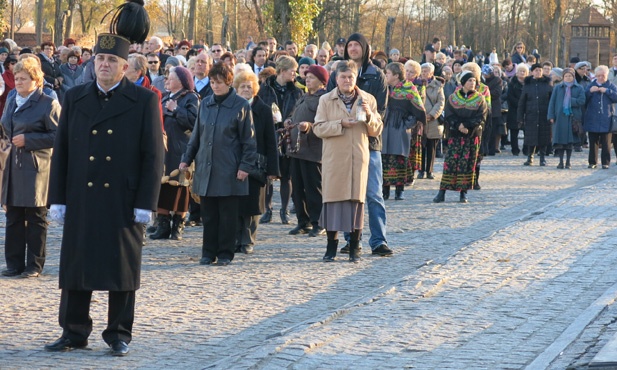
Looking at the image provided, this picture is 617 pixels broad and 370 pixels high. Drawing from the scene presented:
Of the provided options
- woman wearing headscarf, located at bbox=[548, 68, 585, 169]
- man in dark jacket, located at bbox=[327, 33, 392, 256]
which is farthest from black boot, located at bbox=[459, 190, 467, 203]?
woman wearing headscarf, located at bbox=[548, 68, 585, 169]

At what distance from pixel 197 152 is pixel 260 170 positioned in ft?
2.18

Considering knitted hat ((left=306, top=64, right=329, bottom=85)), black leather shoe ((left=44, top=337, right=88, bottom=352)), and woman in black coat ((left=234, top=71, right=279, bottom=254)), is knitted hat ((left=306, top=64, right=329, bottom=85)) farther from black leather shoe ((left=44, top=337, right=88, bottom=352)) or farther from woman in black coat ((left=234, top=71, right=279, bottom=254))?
black leather shoe ((left=44, top=337, right=88, bottom=352))

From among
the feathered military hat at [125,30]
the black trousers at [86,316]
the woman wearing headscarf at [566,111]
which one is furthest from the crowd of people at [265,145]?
the woman wearing headscarf at [566,111]

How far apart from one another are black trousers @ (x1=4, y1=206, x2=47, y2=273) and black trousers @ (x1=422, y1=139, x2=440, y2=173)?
10094 mm

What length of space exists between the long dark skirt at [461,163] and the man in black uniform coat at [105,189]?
944 centimetres

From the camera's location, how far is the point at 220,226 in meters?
11.0

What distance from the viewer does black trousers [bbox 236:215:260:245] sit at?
1172cm

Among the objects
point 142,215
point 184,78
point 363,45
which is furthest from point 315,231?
point 142,215

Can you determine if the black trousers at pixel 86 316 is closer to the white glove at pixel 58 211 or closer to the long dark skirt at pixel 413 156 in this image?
the white glove at pixel 58 211

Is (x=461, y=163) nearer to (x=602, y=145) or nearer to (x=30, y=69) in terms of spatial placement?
(x=602, y=145)

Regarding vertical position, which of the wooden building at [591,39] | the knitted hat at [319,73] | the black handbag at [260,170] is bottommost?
the black handbag at [260,170]

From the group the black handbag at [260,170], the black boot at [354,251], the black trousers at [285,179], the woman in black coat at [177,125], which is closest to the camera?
the black handbag at [260,170]

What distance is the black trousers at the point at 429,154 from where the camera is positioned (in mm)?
19466

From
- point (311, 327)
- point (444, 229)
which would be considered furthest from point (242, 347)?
point (444, 229)
